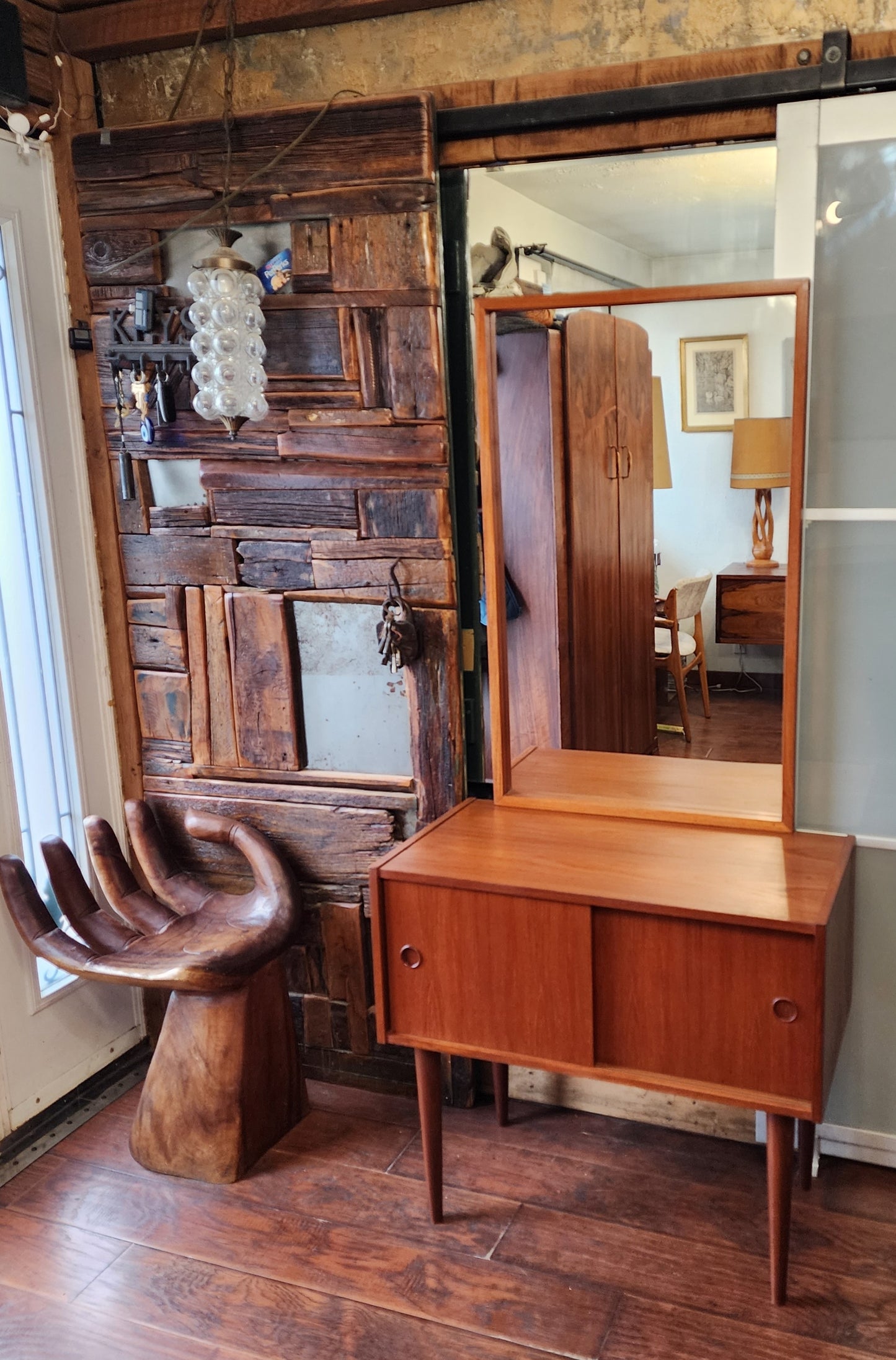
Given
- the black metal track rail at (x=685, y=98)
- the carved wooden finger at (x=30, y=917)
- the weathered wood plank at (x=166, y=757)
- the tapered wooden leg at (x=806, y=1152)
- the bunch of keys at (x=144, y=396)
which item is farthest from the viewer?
the weathered wood plank at (x=166, y=757)

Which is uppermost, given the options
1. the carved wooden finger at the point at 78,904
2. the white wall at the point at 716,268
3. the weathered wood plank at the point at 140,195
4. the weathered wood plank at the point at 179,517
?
the weathered wood plank at the point at 140,195

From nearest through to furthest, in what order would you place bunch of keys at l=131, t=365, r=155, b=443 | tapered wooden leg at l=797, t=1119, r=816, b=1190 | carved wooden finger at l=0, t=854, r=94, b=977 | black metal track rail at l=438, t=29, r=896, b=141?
black metal track rail at l=438, t=29, r=896, b=141
tapered wooden leg at l=797, t=1119, r=816, b=1190
carved wooden finger at l=0, t=854, r=94, b=977
bunch of keys at l=131, t=365, r=155, b=443

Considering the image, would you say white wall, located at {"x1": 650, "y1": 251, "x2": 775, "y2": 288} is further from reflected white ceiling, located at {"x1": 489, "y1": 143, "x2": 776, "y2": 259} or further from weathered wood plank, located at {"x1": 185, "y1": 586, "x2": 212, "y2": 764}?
weathered wood plank, located at {"x1": 185, "y1": 586, "x2": 212, "y2": 764}

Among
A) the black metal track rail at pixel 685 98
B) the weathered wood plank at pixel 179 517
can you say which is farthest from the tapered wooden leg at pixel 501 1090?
the black metal track rail at pixel 685 98

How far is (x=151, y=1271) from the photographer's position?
210 cm

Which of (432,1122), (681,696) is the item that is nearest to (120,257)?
(681,696)

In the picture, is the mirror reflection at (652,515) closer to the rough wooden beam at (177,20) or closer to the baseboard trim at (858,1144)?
the rough wooden beam at (177,20)

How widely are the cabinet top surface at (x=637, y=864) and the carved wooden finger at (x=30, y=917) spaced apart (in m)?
0.83

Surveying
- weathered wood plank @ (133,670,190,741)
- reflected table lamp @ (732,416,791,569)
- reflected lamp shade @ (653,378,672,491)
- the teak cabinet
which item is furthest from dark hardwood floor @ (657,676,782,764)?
weathered wood plank @ (133,670,190,741)

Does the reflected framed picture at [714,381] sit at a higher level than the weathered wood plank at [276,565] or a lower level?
higher

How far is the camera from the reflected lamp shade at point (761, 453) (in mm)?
2045

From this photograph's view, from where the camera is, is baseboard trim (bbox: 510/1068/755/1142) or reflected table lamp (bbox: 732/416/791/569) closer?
reflected table lamp (bbox: 732/416/791/569)

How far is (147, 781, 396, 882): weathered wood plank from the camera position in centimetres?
258

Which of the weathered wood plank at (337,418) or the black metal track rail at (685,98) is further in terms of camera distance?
the weathered wood plank at (337,418)
